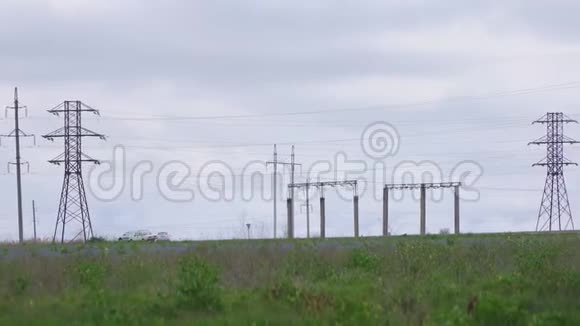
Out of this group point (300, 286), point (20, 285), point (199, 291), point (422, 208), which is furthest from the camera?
point (422, 208)

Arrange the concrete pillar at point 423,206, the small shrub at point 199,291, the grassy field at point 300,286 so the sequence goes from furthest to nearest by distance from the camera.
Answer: the concrete pillar at point 423,206 < the small shrub at point 199,291 < the grassy field at point 300,286

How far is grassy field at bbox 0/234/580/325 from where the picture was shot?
18859 millimetres

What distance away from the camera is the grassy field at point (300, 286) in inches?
742

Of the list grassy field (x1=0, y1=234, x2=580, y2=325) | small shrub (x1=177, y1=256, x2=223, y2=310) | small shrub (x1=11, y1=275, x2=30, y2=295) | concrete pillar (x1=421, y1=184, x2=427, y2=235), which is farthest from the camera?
concrete pillar (x1=421, y1=184, x2=427, y2=235)

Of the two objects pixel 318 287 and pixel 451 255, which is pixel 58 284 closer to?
pixel 318 287

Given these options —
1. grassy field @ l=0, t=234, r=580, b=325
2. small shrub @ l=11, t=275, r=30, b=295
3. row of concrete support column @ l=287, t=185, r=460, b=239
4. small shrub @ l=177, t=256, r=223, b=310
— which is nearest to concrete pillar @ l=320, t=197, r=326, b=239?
row of concrete support column @ l=287, t=185, r=460, b=239

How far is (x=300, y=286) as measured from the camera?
2127cm

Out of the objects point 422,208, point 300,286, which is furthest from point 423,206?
point 300,286

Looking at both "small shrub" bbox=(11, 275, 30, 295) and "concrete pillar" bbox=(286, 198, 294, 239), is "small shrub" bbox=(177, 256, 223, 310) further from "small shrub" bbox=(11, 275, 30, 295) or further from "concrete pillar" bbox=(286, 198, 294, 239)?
"concrete pillar" bbox=(286, 198, 294, 239)

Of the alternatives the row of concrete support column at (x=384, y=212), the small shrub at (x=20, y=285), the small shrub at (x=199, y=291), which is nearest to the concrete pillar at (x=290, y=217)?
the row of concrete support column at (x=384, y=212)

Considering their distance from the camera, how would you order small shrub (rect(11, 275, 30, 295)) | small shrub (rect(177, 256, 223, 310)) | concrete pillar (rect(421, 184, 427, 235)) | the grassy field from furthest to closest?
concrete pillar (rect(421, 184, 427, 235)) → small shrub (rect(11, 275, 30, 295)) → small shrub (rect(177, 256, 223, 310)) → the grassy field

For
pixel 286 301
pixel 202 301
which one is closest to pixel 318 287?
pixel 286 301

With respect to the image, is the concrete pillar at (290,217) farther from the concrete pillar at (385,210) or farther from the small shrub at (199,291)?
the small shrub at (199,291)

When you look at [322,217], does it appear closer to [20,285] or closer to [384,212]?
[384,212]
